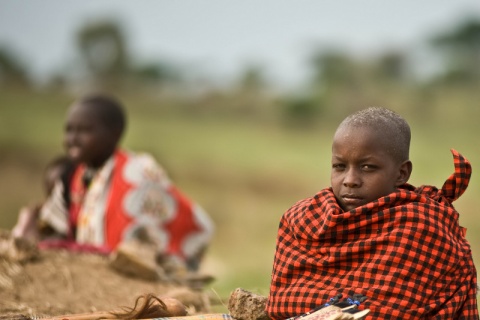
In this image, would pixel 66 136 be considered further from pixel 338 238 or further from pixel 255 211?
pixel 255 211

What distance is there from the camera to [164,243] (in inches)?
295

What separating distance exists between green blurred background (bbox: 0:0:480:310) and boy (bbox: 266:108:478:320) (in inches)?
225

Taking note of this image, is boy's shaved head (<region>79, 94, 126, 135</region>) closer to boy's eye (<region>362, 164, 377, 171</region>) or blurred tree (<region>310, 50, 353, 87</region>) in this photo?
boy's eye (<region>362, 164, 377, 171</region>)

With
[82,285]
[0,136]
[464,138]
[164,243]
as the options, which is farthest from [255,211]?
[82,285]

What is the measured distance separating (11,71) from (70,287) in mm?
28403

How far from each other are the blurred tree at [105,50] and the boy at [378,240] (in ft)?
97.8

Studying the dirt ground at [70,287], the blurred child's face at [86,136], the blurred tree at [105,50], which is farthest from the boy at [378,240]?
the blurred tree at [105,50]

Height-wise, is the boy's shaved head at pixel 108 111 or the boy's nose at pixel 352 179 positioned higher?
the boy's shaved head at pixel 108 111

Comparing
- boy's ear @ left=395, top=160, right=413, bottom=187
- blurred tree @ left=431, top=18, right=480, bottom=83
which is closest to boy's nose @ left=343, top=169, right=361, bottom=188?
boy's ear @ left=395, top=160, right=413, bottom=187

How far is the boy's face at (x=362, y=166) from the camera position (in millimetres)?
3576

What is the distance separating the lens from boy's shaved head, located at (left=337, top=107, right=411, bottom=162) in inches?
142

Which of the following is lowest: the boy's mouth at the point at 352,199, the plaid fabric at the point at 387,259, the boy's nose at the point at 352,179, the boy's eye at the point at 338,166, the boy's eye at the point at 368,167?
the plaid fabric at the point at 387,259

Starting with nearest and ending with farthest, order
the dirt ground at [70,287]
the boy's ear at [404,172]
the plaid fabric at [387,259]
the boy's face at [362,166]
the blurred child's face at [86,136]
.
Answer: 1. the plaid fabric at [387,259]
2. the boy's face at [362,166]
3. the boy's ear at [404,172]
4. the dirt ground at [70,287]
5. the blurred child's face at [86,136]

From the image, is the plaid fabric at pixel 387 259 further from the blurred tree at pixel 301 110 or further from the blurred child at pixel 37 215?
the blurred tree at pixel 301 110
